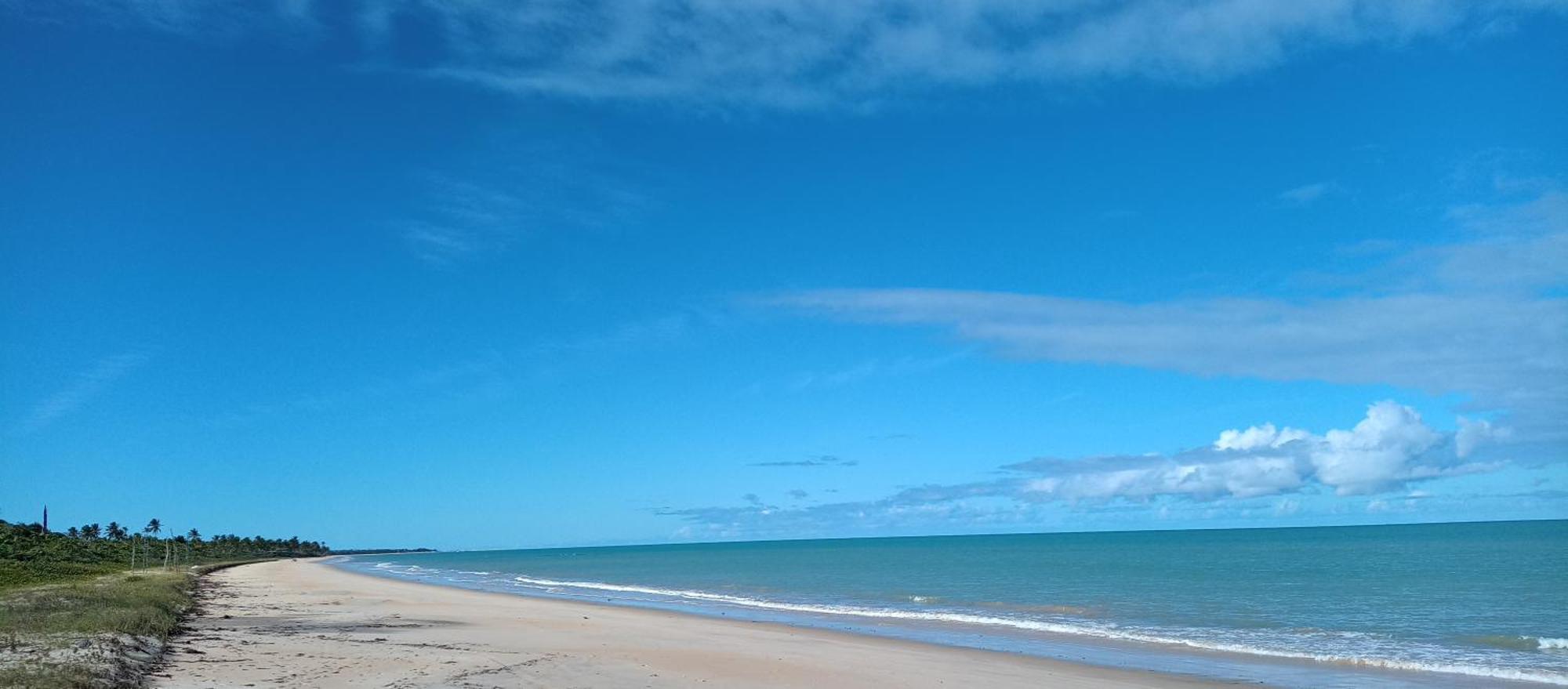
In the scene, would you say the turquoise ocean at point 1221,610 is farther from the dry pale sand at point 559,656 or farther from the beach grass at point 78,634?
the beach grass at point 78,634

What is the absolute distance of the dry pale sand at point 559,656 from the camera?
55.7 feet

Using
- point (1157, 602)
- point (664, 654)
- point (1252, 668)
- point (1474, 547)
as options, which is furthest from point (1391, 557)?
point (664, 654)

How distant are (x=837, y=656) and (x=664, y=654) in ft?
13.0

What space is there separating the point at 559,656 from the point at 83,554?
219 ft

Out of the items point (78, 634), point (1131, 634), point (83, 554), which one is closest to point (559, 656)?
point (78, 634)

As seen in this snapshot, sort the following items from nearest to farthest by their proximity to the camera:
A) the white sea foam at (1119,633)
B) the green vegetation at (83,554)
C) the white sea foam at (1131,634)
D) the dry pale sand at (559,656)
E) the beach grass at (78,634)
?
the beach grass at (78,634), the dry pale sand at (559,656), the white sea foam at (1119,633), the white sea foam at (1131,634), the green vegetation at (83,554)

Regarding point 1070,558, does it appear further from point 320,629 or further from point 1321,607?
point 320,629

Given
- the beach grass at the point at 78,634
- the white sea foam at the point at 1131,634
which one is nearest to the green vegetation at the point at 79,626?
the beach grass at the point at 78,634

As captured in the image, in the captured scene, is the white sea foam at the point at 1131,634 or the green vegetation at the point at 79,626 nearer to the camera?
the green vegetation at the point at 79,626

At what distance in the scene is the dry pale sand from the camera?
16969 mm

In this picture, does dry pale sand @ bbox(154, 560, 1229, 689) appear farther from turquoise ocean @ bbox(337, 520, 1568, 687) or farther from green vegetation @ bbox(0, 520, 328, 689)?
turquoise ocean @ bbox(337, 520, 1568, 687)

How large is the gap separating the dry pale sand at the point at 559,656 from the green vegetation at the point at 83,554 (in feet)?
57.3

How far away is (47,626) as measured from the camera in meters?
18.5

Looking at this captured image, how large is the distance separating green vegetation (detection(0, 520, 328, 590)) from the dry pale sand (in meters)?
17.5
